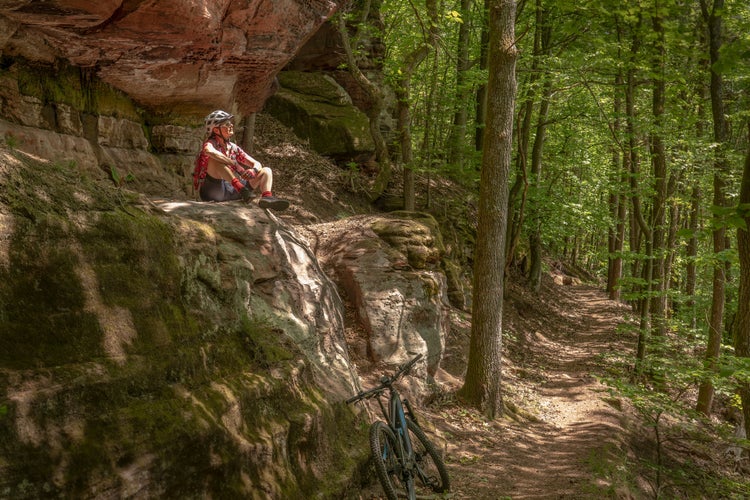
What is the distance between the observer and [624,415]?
37.6 ft

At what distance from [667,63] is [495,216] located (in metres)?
7.49

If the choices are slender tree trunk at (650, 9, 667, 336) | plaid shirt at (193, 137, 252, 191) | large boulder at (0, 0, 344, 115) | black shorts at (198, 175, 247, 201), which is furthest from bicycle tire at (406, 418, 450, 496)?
slender tree trunk at (650, 9, 667, 336)

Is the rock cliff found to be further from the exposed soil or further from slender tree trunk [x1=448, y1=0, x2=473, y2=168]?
slender tree trunk [x1=448, y1=0, x2=473, y2=168]

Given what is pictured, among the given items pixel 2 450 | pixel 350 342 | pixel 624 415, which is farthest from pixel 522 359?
pixel 2 450

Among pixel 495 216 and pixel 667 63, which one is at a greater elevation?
pixel 667 63

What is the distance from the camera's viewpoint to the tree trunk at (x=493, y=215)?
9.31 metres

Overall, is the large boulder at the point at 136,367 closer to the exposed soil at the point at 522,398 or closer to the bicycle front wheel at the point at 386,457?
the bicycle front wheel at the point at 386,457

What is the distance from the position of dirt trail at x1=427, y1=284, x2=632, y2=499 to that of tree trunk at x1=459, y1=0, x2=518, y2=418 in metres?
0.64

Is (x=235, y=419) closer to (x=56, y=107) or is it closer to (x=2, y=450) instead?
(x=2, y=450)

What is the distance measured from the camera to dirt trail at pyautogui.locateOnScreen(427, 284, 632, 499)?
7.34m


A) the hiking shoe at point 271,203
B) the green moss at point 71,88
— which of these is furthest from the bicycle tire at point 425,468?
the green moss at point 71,88

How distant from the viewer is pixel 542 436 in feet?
32.1

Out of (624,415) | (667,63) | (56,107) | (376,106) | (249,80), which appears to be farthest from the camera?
(376,106)

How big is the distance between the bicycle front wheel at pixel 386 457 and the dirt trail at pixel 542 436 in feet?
5.22
